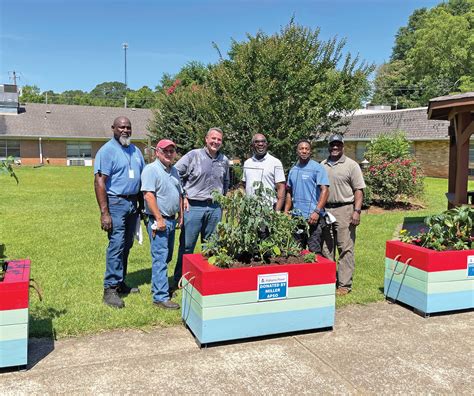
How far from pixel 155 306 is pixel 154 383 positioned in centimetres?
160

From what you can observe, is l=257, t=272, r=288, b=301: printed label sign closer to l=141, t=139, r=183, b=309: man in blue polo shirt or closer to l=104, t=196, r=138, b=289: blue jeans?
l=141, t=139, r=183, b=309: man in blue polo shirt

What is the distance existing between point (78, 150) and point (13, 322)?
36094mm

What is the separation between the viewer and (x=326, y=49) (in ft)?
39.7

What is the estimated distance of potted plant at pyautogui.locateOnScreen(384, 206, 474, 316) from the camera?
4.63 m

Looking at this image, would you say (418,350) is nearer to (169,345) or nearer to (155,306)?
(169,345)

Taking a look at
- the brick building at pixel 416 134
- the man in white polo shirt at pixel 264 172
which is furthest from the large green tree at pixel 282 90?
the brick building at pixel 416 134

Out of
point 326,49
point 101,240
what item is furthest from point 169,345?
point 326,49

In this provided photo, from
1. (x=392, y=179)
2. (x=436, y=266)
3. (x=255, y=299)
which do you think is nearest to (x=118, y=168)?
(x=255, y=299)

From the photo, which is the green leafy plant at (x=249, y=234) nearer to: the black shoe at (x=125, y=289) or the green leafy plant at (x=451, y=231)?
the black shoe at (x=125, y=289)

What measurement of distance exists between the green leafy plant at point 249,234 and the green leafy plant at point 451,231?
5.07 ft

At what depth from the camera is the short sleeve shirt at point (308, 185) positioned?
516 centimetres

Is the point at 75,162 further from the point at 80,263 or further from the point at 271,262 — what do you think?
the point at 271,262

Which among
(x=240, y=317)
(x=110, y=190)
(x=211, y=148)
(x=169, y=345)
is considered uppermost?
(x=211, y=148)

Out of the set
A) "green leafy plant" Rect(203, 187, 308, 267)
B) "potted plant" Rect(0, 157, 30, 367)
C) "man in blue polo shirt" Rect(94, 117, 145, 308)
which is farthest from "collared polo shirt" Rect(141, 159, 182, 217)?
"potted plant" Rect(0, 157, 30, 367)
